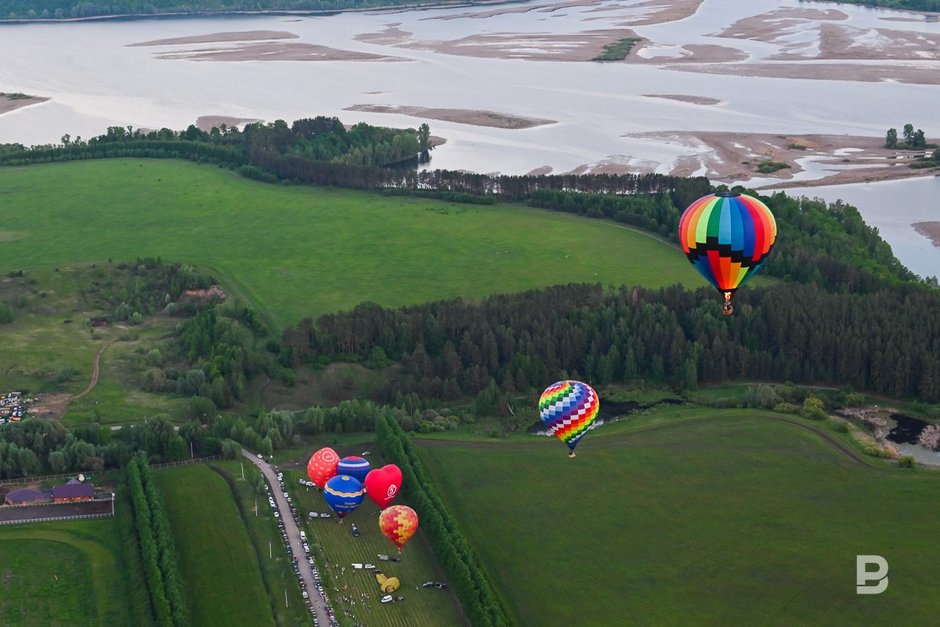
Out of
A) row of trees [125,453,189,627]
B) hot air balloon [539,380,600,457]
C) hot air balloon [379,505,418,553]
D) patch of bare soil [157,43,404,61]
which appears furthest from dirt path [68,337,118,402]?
patch of bare soil [157,43,404,61]

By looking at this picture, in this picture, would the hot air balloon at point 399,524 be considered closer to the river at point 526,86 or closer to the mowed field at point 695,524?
the mowed field at point 695,524

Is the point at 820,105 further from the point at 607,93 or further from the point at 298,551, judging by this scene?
the point at 298,551

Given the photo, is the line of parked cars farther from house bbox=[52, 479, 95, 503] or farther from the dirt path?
the dirt path

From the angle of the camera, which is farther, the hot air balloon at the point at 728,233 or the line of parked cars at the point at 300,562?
the hot air balloon at the point at 728,233

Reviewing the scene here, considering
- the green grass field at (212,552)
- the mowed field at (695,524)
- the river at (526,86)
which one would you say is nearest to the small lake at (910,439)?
the mowed field at (695,524)

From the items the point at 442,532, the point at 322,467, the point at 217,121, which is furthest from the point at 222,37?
the point at 442,532

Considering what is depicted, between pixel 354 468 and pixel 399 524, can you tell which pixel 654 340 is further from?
pixel 399 524

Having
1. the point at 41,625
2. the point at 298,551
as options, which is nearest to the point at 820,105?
the point at 298,551
